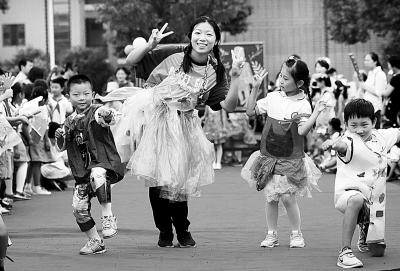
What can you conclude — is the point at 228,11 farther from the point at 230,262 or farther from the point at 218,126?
the point at 230,262

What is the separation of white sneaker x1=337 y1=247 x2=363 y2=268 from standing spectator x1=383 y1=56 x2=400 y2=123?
714 centimetres

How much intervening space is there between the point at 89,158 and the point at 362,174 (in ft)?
6.83

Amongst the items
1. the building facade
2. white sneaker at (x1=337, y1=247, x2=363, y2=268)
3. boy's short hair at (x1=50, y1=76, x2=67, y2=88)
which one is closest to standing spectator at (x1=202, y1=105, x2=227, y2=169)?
boy's short hair at (x1=50, y1=76, x2=67, y2=88)

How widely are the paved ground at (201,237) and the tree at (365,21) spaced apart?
35.8 feet

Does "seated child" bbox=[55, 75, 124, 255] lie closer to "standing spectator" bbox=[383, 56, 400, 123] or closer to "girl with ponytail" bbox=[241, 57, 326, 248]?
"girl with ponytail" bbox=[241, 57, 326, 248]

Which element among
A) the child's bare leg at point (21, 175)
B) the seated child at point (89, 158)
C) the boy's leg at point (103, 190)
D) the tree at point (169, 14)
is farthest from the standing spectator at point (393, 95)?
the tree at point (169, 14)

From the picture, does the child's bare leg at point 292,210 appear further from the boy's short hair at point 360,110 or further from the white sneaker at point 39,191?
the white sneaker at point 39,191

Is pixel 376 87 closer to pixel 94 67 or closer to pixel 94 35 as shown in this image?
pixel 94 67

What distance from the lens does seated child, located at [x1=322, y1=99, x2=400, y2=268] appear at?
241 inches

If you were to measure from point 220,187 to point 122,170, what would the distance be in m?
5.61

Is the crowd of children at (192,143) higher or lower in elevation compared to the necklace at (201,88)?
lower

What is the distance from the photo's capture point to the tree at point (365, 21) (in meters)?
21.7

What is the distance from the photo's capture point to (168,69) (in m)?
6.99

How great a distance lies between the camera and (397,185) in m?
11.9
